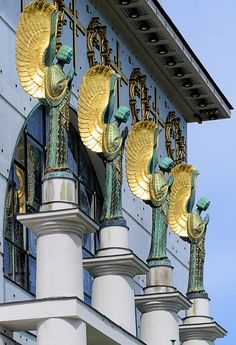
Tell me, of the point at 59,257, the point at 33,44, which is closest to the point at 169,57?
the point at 33,44

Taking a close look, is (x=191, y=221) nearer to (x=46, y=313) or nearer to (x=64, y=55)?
(x=64, y=55)

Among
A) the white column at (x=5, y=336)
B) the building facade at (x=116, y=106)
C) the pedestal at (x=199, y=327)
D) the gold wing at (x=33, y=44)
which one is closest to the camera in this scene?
the white column at (x=5, y=336)

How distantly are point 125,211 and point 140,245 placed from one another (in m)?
1.15

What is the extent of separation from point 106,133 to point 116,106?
4851mm

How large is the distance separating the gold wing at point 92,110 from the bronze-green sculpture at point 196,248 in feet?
18.1

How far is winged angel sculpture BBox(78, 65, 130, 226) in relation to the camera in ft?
91.5

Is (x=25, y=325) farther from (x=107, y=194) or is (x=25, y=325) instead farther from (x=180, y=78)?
(x=180, y=78)

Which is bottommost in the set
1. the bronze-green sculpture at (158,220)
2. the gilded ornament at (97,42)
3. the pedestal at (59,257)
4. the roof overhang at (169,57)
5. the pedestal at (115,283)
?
the pedestal at (59,257)

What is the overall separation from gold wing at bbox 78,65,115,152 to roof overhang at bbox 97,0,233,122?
4.40 metres

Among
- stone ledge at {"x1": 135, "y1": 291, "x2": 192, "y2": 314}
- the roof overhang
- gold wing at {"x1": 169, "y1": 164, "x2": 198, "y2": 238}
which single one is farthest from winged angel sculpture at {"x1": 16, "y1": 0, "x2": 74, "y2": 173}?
gold wing at {"x1": 169, "y1": 164, "x2": 198, "y2": 238}

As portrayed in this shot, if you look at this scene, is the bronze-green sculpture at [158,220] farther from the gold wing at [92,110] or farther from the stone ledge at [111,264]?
the stone ledge at [111,264]

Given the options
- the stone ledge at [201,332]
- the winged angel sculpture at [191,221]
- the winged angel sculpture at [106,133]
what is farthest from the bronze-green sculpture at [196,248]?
the winged angel sculpture at [106,133]

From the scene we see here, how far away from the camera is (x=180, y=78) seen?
36594mm

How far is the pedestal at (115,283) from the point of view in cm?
2717
